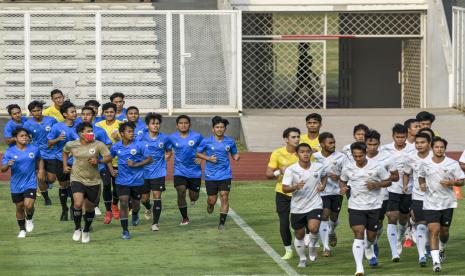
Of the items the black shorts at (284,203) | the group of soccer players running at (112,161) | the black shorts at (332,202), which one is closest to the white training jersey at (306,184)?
the black shorts at (284,203)

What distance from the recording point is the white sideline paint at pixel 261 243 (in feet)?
57.0

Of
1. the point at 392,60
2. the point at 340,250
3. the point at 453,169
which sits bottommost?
the point at 340,250

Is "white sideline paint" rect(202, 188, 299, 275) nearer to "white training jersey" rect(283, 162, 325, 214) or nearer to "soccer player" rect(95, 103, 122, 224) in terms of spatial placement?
"white training jersey" rect(283, 162, 325, 214)

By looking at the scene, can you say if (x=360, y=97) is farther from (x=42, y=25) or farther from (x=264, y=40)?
(x=42, y=25)

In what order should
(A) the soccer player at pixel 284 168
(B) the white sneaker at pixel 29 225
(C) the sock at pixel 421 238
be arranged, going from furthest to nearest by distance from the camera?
(B) the white sneaker at pixel 29 225
(A) the soccer player at pixel 284 168
(C) the sock at pixel 421 238

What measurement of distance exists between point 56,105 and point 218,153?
4.38 m

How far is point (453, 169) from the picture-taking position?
17.0 m

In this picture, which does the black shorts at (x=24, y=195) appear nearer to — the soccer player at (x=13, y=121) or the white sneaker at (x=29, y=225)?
the white sneaker at (x=29, y=225)

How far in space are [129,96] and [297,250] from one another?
1663cm

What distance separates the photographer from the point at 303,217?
17250 mm

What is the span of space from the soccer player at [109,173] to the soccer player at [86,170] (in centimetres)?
194

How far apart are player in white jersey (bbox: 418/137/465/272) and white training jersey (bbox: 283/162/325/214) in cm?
132

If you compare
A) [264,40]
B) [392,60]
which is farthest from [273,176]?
[392,60]

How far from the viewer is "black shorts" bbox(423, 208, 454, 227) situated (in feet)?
56.2
